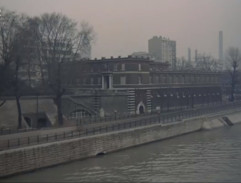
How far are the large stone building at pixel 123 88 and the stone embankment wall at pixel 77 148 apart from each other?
1071cm

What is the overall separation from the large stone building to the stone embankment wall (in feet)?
35.1

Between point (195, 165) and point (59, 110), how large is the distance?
18474mm

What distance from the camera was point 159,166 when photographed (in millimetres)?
32062

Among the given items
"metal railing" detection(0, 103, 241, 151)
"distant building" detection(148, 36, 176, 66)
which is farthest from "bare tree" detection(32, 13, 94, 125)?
"distant building" detection(148, 36, 176, 66)

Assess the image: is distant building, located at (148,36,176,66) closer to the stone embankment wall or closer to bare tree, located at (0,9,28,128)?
the stone embankment wall

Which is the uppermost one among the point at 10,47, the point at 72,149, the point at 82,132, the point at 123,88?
the point at 10,47

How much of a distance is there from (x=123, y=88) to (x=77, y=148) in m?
27.1

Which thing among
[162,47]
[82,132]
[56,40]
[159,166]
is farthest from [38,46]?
[162,47]

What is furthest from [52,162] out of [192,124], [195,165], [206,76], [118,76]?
[206,76]

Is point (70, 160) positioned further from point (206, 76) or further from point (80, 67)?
point (206, 76)

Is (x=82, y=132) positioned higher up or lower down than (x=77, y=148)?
higher up

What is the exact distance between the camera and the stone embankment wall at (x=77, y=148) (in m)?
29.1

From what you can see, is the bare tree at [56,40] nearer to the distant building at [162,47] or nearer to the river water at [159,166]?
the river water at [159,166]

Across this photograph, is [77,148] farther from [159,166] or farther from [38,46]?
[38,46]
